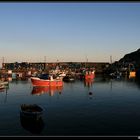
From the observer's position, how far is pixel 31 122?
41.1 meters

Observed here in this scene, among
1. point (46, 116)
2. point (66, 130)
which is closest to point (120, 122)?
point (66, 130)

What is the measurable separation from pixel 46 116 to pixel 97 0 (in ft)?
133

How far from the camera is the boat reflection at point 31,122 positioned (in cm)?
3869

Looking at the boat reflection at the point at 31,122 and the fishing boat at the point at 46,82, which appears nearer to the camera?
the boat reflection at the point at 31,122

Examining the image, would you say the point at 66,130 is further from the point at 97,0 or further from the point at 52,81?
the point at 52,81

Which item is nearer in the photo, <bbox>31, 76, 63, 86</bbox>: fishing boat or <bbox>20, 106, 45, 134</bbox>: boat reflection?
<bbox>20, 106, 45, 134</bbox>: boat reflection

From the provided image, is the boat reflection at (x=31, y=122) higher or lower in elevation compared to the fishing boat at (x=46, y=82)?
lower

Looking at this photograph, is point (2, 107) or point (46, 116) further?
point (2, 107)

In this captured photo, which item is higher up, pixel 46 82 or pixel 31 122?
pixel 46 82

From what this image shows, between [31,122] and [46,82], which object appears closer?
[31,122]

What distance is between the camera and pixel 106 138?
954 centimetres

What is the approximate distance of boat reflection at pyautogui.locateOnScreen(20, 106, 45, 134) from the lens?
3869 cm

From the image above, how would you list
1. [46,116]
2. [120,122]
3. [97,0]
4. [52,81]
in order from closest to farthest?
[97,0] → [120,122] → [46,116] → [52,81]

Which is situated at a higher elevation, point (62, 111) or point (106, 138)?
point (106, 138)
